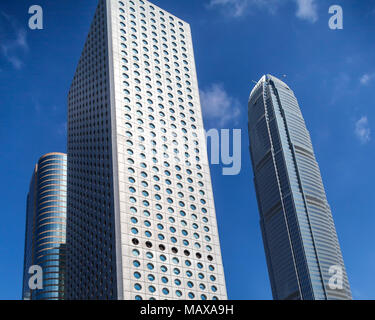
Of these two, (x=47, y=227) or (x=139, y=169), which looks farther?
(x=47, y=227)

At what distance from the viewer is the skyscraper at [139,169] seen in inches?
2763

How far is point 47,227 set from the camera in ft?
571

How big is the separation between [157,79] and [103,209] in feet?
87.2

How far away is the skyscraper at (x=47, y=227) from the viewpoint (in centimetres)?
16188

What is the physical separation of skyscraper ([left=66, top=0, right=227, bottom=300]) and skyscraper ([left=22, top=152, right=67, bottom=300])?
227 ft

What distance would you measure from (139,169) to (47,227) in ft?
352

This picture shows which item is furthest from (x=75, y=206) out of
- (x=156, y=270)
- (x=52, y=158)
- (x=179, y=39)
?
(x=52, y=158)

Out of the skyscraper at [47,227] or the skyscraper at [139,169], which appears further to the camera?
the skyscraper at [47,227]

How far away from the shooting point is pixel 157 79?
90.6m

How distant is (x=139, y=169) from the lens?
77250 mm

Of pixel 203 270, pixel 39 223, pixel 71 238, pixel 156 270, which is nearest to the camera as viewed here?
pixel 156 270

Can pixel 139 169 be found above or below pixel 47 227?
below

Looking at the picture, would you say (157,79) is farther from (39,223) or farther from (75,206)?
(39,223)

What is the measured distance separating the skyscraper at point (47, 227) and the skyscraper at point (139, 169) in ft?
227
